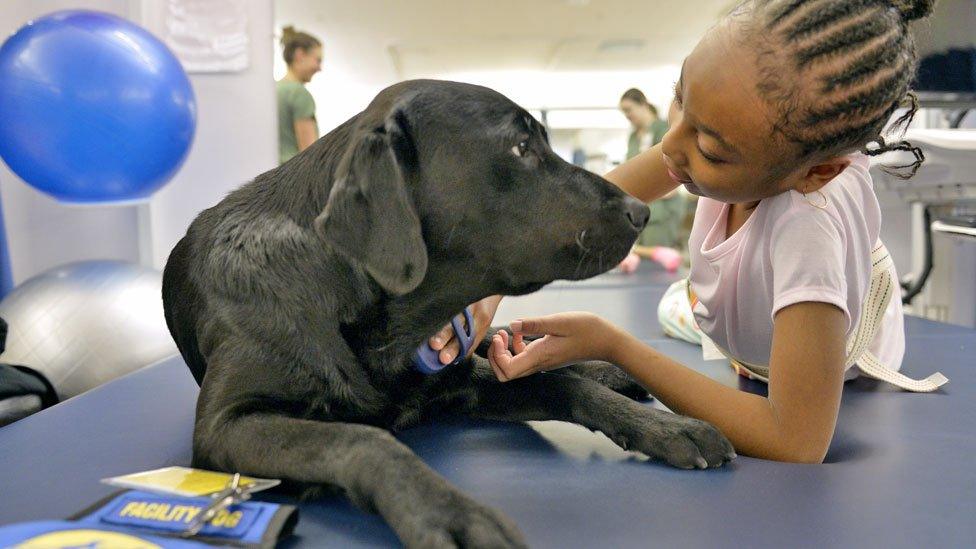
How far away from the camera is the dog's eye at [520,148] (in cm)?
109

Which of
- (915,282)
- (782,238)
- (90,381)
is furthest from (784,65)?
(915,282)

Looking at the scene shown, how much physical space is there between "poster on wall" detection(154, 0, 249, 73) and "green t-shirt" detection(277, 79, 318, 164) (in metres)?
0.30

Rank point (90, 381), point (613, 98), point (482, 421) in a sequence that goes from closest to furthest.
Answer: point (482, 421), point (90, 381), point (613, 98)

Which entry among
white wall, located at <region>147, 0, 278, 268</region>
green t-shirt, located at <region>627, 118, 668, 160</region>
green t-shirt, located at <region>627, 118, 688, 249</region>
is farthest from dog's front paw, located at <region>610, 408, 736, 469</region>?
green t-shirt, located at <region>627, 118, 688, 249</region>

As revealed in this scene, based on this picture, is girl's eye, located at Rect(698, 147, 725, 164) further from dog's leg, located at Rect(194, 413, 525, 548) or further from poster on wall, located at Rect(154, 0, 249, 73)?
poster on wall, located at Rect(154, 0, 249, 73)

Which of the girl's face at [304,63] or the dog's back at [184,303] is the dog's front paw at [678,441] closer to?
the dog's back at [184,303]

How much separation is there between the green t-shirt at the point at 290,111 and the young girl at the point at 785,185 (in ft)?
9.64

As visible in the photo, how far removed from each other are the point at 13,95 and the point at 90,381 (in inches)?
36.1

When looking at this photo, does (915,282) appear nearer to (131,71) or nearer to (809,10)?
(809,10)

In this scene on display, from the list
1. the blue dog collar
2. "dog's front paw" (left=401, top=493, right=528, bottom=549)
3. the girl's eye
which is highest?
the girl's eye

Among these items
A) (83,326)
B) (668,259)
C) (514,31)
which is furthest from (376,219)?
(514,31)

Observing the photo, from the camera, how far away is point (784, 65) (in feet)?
3.37

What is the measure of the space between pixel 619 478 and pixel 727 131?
54 centimetres

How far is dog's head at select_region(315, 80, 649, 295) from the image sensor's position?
1069 millimetres
